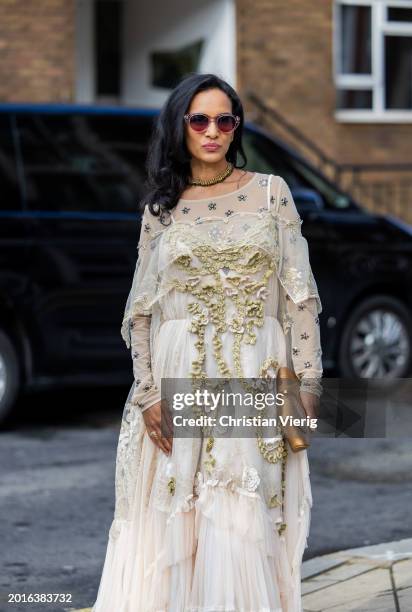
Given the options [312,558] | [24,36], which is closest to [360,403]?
[312,558]

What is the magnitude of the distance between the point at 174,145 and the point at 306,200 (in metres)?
5.71

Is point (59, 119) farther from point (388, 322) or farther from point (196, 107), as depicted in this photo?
point (196, 107)

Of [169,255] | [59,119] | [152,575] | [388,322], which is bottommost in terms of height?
[152,575]

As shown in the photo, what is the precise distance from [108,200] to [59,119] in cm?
64

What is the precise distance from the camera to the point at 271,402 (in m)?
3.90

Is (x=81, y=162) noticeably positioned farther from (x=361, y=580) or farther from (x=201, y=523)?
(x=201, y=523)

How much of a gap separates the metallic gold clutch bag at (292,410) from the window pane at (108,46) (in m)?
13.4

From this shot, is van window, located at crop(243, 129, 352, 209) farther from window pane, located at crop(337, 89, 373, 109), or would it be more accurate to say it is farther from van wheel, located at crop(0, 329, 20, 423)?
window pane, located at crop(337, 89, 373, 109)

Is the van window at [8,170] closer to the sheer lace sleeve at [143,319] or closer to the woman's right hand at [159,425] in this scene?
the sheer lace sleeve at [143,319]

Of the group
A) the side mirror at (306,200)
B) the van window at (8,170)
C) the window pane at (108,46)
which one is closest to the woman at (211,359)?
the van window at (8,170)

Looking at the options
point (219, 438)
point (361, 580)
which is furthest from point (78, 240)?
point (219, 438)

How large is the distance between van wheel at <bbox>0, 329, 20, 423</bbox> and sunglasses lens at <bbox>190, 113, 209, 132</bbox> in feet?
16.6

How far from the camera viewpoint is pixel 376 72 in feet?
55.2

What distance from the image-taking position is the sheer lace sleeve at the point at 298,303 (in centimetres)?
389
